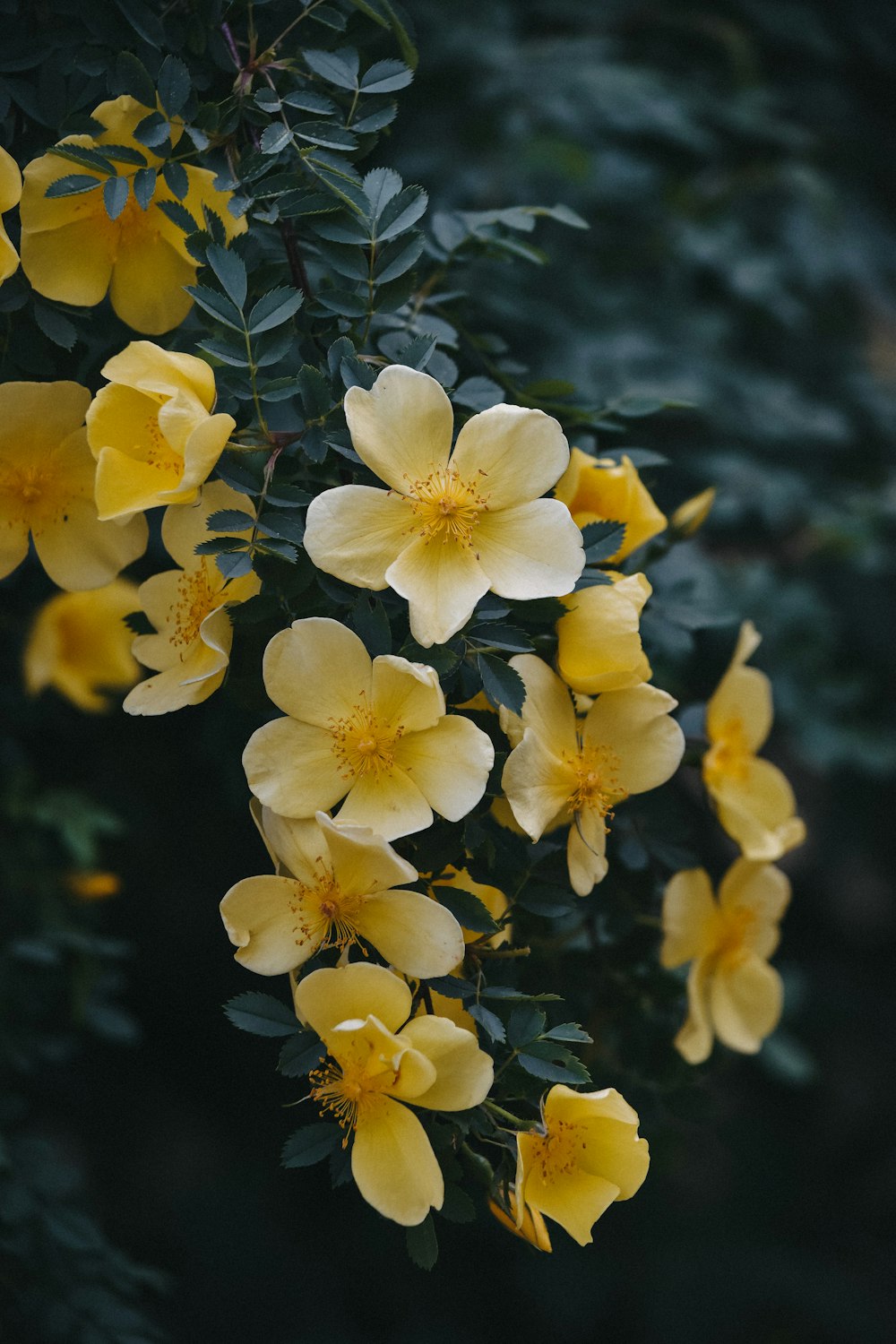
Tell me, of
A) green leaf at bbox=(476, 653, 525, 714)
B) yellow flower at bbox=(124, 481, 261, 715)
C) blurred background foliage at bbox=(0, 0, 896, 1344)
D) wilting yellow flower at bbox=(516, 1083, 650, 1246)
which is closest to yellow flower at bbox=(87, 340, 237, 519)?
yellow flower at bbox=(124, 481, 261, 715)

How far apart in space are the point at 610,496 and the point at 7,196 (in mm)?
486

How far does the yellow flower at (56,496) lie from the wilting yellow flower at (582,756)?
315 millimetres

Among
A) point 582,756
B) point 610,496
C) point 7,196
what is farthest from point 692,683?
point 7,196

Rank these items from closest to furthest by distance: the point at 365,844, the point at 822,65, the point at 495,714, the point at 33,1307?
the point at 365,844
the point at 495,714
the point at 33,1307
the point at 822,65

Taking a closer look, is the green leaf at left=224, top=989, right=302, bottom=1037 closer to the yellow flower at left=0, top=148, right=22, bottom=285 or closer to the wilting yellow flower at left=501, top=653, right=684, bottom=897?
the wilting yellow flower at left=501, top=653, right=684, bottom=897

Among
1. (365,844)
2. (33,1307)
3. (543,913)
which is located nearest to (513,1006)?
(543,913)

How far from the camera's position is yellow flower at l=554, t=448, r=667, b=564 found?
900 millimetres

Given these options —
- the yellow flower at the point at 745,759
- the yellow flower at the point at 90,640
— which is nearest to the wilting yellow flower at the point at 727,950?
the yellow flower at the point at 745,759

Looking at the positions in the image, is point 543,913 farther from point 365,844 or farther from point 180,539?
point 180,539

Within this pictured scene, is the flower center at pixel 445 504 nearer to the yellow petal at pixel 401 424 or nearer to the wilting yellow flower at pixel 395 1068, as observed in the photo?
the yellow petal at pixel 401 424

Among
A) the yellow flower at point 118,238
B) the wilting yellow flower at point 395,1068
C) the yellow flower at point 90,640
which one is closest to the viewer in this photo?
the wilting yellow flower at point 395,1068

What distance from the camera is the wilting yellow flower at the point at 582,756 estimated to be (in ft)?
2.47

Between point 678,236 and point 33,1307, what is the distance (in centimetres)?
172

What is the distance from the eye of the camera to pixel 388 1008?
27.0 inches
